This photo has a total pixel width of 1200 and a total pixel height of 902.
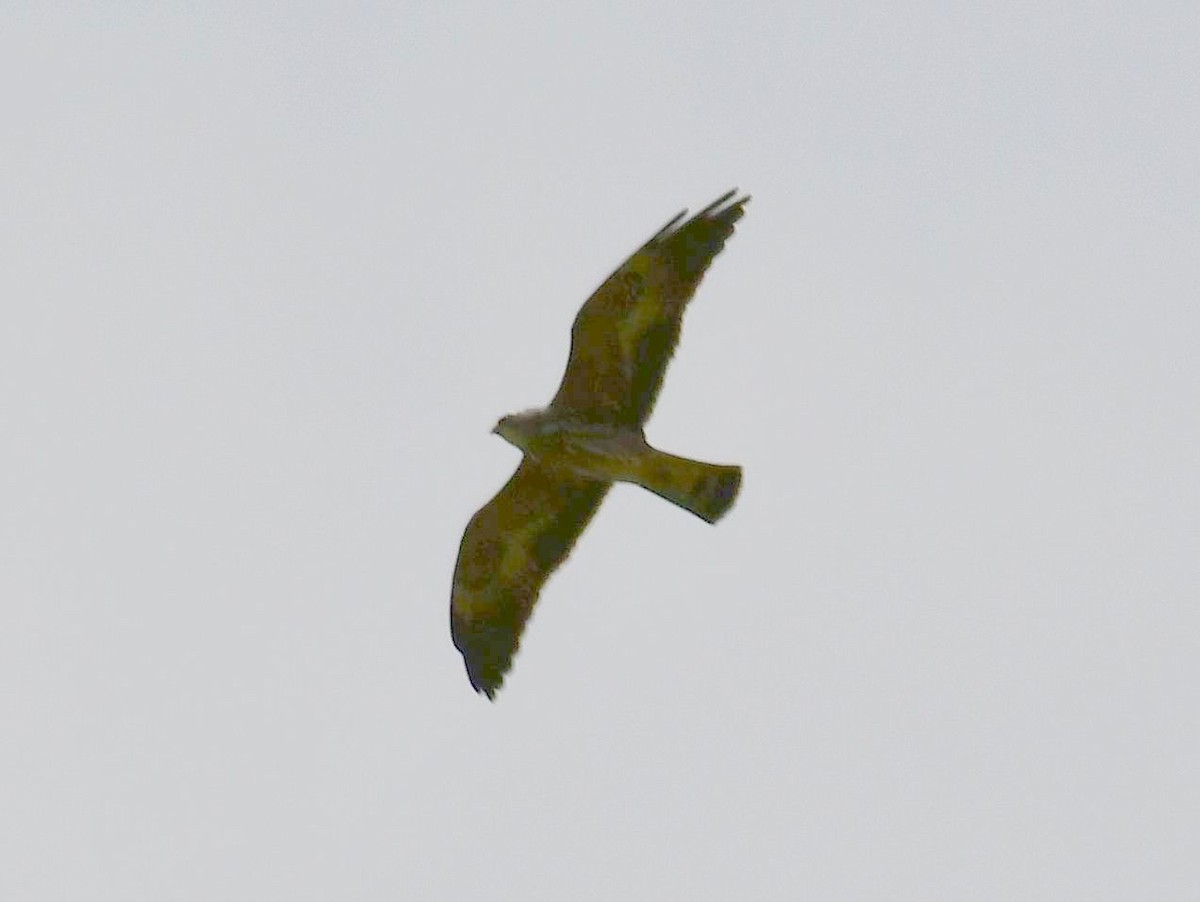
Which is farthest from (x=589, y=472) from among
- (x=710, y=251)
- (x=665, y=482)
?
(x=710, y=251)

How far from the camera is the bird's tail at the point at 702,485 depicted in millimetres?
13562

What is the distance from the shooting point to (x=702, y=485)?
1362 centimetres

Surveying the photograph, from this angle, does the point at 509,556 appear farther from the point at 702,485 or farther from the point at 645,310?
the point at 645,310

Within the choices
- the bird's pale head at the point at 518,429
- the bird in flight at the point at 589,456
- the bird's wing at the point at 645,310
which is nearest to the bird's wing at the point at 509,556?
the bird in flight at the point at 589,456

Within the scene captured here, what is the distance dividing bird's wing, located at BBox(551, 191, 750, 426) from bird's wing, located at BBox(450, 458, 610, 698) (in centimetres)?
88

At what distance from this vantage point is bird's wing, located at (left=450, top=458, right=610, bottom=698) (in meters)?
A: 13.9

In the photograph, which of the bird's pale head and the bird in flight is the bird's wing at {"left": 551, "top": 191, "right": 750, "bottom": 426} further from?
the bird's pale head

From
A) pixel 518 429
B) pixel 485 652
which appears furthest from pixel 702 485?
pixel 485 652

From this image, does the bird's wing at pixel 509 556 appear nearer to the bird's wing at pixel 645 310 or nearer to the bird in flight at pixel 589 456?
the bird in flight at pixel 589 456

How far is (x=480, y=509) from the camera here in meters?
13.8

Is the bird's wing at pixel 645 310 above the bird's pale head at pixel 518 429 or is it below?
above

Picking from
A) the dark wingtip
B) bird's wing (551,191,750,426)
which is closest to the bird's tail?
bird's wing (551,191,750,426)

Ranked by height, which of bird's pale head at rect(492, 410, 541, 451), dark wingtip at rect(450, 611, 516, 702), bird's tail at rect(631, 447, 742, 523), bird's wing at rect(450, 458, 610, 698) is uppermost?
bird's tail at rect(631, 447, 742, 523)

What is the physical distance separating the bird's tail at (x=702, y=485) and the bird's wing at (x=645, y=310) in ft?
1.55
